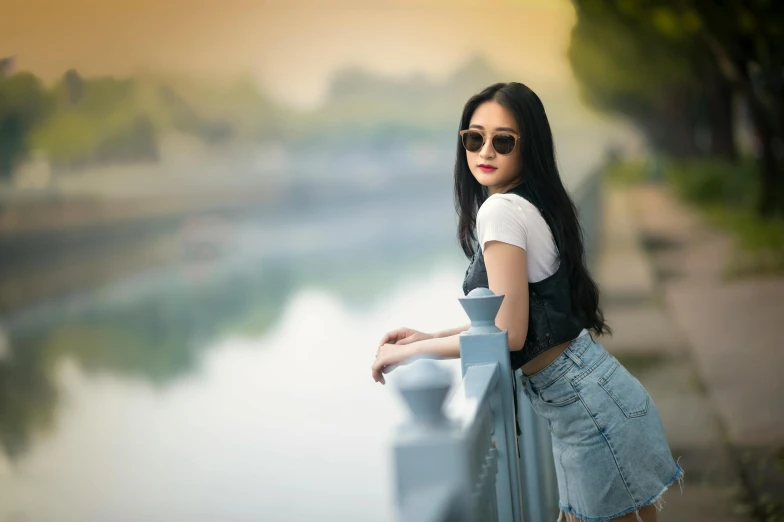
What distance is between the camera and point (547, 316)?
6.77ft

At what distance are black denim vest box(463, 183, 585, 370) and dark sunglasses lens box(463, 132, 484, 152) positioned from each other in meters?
0.15

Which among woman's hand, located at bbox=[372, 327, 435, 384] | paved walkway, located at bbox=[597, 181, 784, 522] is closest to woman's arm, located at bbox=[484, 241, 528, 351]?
woman's hand, located at bbox=[372, 327, 435, 384]

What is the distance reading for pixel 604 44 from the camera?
30.0 metres

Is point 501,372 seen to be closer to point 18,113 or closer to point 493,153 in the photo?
point 493,153

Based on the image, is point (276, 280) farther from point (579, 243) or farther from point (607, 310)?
point (579, 243)

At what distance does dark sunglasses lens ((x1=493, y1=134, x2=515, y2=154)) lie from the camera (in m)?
2.11

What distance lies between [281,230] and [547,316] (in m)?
60.6

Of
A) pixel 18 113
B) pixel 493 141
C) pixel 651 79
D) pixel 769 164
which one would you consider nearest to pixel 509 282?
pixel 493 141

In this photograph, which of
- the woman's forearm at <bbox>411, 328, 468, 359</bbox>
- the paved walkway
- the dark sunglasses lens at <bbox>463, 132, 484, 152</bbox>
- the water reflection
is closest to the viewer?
the woman's forearm at <bbox>411, 328, 468, 359</bbox>

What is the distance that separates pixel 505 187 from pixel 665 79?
29.4m

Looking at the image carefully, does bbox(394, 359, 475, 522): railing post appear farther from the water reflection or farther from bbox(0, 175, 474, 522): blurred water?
the water reflection

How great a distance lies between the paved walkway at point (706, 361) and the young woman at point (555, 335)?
1667 mm

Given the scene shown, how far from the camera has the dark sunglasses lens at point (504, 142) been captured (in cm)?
211

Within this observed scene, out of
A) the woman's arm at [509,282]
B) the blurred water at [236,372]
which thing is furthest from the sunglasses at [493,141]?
the blurred water at [236,372]
